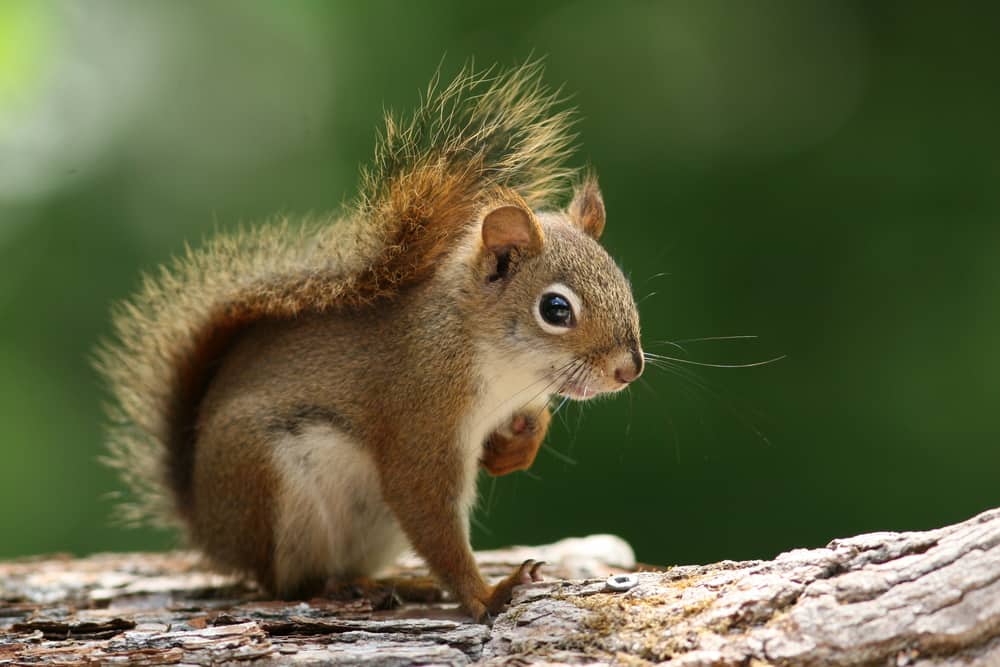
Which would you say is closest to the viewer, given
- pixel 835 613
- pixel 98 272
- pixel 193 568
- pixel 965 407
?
pixel 835 613

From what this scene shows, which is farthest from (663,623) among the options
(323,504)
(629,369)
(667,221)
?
(667,221)

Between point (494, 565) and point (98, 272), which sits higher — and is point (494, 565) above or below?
below

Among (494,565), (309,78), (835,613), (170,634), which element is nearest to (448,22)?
(309,78)

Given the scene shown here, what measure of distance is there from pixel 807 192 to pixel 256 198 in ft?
7.58

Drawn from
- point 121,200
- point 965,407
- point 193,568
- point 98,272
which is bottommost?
point 193,568

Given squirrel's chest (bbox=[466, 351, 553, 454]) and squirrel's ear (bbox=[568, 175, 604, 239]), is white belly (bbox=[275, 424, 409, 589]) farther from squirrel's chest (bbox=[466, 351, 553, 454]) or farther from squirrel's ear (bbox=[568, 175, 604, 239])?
squirrel's ear (bbox=[568, 175, 604, 239])

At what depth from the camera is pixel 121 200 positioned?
4340 mm

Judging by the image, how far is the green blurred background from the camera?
12.2 ft

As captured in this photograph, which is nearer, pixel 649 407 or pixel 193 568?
pixel 193 568

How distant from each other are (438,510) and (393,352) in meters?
0.39

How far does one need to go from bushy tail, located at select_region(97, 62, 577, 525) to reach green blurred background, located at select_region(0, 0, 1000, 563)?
1132 millimetres

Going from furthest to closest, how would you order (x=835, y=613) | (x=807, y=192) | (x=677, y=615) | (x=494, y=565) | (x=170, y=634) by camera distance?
(x=807, y=192) < (x=494, y=565) < (x=170, y=634) < (x=677, y=615) < (x=835, y=613)

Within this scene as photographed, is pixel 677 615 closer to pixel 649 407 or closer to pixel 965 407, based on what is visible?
pixel 649 407

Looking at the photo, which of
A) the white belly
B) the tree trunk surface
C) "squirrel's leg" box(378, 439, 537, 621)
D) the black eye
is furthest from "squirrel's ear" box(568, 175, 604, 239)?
the tree trunk surface
